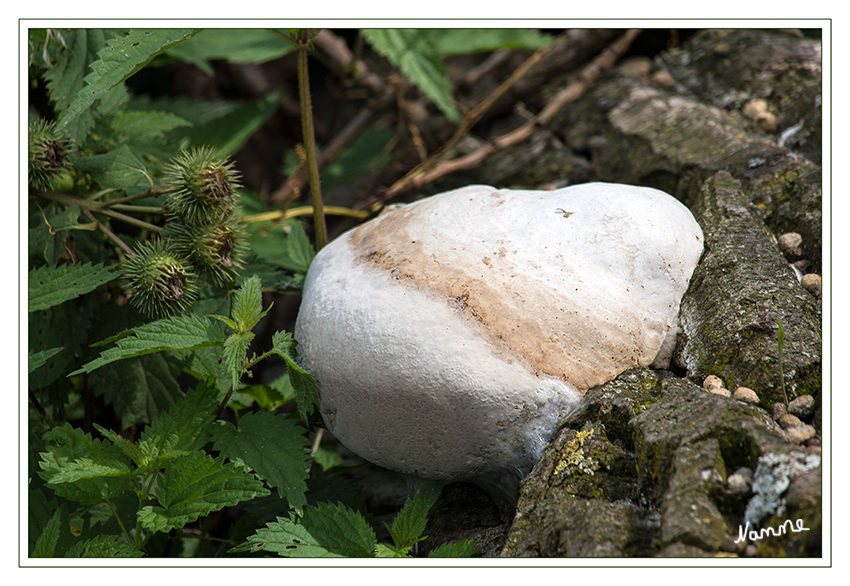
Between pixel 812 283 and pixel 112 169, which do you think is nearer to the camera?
pixel 812 283

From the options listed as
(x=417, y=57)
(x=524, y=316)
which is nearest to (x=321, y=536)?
(x=524, y=316)

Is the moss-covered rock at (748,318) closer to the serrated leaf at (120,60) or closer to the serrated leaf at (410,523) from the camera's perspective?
the serrated leaf at (410,523)

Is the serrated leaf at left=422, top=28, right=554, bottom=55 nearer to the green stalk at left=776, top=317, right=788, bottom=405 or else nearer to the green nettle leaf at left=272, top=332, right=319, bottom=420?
the green nettle leaf at left=272, top=332, right=319, bottom=420

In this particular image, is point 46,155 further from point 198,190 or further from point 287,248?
point 287,248

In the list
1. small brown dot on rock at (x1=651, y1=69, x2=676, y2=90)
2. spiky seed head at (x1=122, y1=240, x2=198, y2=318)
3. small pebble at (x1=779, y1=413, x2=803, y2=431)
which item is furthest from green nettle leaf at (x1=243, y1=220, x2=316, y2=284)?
small brown dot on rock at (x1=651, y1=69, x2=676, y2=90)

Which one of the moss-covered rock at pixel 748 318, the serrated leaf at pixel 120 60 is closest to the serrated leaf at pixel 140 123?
the serrated leaf at pixel 120 60
